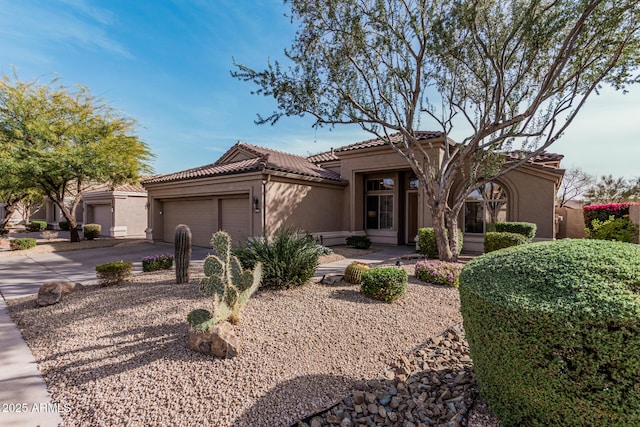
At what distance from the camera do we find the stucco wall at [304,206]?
12477 mm

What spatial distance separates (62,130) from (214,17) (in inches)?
484

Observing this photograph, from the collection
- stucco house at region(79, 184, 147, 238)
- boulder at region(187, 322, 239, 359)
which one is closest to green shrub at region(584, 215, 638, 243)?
boulder at region(187, 322, 239, 359)

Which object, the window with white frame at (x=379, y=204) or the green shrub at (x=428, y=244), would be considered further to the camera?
the window with white frame at (x=379, y=204)

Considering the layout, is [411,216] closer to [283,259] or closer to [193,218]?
[283,259]

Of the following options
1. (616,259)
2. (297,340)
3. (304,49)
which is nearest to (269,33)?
(304,49)

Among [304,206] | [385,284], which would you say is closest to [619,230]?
[385,284]

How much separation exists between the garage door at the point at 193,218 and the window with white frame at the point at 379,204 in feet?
26.7

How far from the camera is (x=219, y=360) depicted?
374 centimetres

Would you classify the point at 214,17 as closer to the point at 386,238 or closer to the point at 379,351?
the point at 379,351

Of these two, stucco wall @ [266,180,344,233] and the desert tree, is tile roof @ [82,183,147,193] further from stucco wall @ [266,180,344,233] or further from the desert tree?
the desert tree

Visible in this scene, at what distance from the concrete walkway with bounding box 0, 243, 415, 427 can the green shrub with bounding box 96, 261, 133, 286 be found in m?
1.41

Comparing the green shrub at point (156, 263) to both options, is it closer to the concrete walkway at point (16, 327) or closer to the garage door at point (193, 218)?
the concrete walkway at point (16, 327)

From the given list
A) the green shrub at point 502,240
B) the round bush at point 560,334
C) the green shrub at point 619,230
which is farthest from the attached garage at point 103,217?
the green shrub at point 619,230

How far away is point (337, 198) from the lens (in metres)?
15.7
